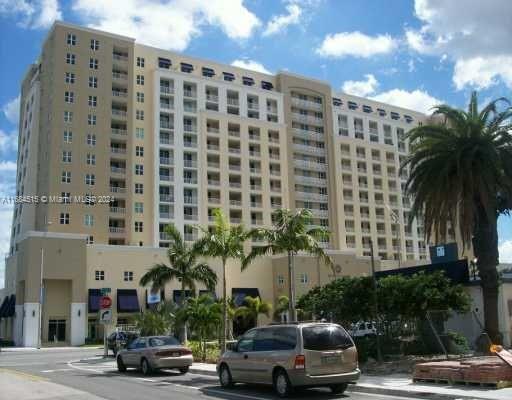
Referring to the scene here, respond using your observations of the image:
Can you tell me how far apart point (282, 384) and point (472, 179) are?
44.8ft

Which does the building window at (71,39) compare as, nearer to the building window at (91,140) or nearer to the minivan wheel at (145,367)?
the building window at (91,140)

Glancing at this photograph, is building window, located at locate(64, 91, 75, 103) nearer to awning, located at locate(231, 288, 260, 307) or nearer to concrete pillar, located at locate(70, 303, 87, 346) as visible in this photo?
concrete pillar, located at locate(70, 303, 87, 346)

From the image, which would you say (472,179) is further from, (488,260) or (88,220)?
(88,220)

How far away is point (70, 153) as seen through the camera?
73.4 metres

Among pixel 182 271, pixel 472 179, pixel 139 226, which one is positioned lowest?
pixel 182 271

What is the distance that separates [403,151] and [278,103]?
28.3m

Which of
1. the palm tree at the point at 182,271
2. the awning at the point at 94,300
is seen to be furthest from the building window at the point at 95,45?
the palm tree at the point at 182,271

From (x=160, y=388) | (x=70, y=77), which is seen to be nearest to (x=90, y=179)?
(x=70, y=77)

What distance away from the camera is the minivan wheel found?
2278cm

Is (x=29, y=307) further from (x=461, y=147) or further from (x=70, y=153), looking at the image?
(x=461, y=147)

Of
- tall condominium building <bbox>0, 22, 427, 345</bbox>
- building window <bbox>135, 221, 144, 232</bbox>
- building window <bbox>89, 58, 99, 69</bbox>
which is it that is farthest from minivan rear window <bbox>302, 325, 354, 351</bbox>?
building window <bbox>89, 58, 99, 69</bbox>

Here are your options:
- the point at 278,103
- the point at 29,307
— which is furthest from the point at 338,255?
the point at 29,307

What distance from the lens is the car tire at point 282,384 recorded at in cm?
1495

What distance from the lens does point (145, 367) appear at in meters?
22.9
